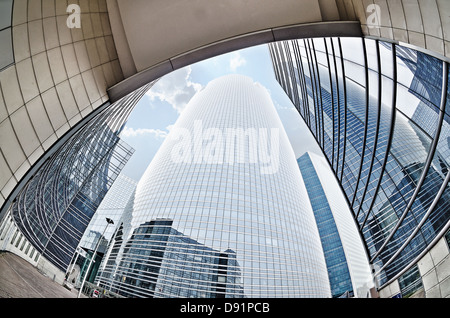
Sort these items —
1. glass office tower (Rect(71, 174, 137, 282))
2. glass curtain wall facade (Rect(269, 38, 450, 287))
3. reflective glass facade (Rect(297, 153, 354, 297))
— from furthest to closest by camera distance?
reflective glass facade (Rect(297, 153, 354, 297)), glass office tower (Rect(71, 174, 137, 282)), glass curtain wall facade (Rect(269, 38, 450, 287))

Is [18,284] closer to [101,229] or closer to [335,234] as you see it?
[101,229]

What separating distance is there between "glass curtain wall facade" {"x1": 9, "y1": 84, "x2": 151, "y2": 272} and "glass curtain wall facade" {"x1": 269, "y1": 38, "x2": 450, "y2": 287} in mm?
17435

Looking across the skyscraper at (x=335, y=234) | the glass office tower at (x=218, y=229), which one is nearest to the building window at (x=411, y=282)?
the glass office tower at (x=218, y=229)

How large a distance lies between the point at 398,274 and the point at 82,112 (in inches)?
632

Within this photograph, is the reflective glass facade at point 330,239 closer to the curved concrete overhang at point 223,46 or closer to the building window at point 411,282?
the building window at point 411,282

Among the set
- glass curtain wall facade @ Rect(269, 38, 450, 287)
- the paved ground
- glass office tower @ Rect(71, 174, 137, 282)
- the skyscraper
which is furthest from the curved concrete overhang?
the skyscraper

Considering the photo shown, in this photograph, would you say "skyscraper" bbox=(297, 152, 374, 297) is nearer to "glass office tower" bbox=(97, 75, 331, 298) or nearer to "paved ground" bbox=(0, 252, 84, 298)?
"glass office tower" bbox=(97, 75, 331, 298)

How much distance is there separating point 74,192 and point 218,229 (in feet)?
152

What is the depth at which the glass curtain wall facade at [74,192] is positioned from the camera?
A: 2462cm

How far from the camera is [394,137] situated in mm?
11188

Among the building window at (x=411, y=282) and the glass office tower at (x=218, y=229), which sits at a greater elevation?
the glass office tower at (x=218, y=229)

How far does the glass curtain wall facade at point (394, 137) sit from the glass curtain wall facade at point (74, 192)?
57.2 feet

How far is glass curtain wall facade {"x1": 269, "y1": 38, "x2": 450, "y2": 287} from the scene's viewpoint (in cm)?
757

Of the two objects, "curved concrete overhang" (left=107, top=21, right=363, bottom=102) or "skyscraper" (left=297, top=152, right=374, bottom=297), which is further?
"skyscraper" (left=297, top=152, right=374, bottom=297)
